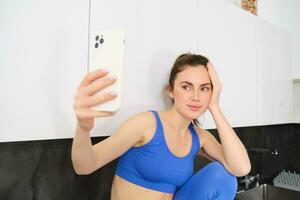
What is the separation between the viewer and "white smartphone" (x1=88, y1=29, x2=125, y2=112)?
1.57 ft

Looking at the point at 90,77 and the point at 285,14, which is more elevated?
the point at 285,14

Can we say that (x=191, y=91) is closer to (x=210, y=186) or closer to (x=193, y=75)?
(x=193, y=75)

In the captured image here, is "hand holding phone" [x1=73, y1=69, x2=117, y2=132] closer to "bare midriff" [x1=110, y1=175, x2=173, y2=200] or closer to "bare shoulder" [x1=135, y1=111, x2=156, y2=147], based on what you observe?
"bare shoulder" [x1=135, y1=111, x2=156, y2=147]

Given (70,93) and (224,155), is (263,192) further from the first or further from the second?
(70,93)

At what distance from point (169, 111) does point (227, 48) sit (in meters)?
0.50

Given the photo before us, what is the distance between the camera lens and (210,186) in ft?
2.58

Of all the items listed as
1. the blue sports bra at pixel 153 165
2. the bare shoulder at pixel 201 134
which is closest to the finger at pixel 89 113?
the blue sports bra at pixel 153 165

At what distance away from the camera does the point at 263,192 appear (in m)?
1.68

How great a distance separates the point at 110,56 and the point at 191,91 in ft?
1.30

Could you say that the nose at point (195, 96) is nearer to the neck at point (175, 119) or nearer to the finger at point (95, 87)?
the neck at point (175, 119)

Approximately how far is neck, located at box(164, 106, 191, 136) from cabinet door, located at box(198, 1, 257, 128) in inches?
8.1

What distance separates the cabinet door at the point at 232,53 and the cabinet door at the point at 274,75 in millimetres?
81

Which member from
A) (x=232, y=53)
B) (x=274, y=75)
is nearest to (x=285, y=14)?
(x=274, y=75)

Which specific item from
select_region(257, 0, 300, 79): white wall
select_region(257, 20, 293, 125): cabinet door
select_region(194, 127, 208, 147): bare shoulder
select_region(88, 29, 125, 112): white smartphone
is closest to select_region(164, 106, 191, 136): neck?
select_region(194, 127, 208, 147): bare shoulder
